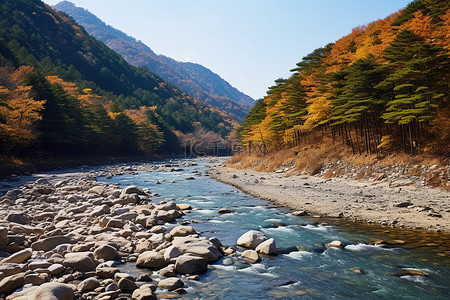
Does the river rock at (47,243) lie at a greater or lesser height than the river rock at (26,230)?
lesser

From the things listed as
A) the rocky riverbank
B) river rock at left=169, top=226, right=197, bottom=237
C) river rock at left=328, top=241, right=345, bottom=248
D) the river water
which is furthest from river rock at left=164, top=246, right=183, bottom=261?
river rock at left=328, top=241, right=345, bottom=248

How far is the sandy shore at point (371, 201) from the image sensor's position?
11.7m

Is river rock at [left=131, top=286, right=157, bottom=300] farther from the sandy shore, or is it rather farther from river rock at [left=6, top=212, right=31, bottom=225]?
the sandy shore

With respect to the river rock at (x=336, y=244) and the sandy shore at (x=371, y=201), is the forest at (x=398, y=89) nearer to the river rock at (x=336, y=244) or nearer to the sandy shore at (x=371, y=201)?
the sandy shore at (x=371, y=201)

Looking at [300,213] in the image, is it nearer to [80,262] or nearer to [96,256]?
[96,256]

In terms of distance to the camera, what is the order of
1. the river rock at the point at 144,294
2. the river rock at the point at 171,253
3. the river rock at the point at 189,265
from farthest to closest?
the river rock at the point at 171,253 < the river rock at the point at 189,265 < the river rock at the point at 144,294

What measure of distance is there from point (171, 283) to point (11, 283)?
134 inches

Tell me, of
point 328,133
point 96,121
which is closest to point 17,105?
point 96,121

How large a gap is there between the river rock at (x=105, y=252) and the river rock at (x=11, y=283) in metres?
1.95

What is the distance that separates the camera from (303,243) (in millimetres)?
9680

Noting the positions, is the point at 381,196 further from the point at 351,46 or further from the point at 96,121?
the point at 96,121

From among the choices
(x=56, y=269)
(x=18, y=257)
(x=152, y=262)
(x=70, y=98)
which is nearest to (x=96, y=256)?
(x=56, y=269)

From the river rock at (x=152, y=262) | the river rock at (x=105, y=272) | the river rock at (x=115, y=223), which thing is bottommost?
the river rock at (x=152, y=262)

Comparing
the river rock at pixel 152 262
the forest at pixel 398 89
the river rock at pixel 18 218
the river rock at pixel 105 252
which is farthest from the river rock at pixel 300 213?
the forest at pixel 398 89
